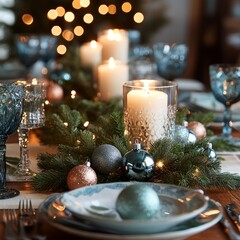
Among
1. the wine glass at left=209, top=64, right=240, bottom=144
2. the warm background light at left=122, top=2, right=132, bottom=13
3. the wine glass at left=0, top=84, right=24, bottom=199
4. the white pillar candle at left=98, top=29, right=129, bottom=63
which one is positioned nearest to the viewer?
the wine glass at left=0, top=84, right=24, bottom=199

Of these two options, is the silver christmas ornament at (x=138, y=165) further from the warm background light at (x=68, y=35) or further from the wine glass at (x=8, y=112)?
the warm background light at (x=68, y=35)

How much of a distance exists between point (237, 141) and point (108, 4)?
9.35ft

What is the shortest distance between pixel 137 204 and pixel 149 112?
15.8 inches

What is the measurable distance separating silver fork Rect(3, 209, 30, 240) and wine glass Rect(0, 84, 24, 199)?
10 cm

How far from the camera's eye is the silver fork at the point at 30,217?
903 millimetres

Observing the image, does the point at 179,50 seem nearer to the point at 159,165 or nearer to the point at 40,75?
the point at 40,75

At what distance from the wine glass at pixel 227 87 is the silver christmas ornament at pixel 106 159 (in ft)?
1.70

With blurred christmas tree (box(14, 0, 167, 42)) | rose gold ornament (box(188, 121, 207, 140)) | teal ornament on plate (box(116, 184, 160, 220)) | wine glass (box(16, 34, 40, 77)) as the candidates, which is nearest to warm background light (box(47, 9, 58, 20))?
blurred christmas tree (box(14, 0, 167, 42))

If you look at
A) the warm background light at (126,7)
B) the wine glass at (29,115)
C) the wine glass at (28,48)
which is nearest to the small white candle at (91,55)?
the wine glass at (28,48)

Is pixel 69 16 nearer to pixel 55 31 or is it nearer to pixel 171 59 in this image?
pixel 55 31

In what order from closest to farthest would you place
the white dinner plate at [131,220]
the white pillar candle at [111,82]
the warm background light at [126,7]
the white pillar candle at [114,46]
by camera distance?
the white dinner plate at [131,220]
the white pillar candle at [111,82]
the white pillar candle at [114,46]
the warm background light at [126,7]

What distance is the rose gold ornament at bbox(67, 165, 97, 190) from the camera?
112 cm

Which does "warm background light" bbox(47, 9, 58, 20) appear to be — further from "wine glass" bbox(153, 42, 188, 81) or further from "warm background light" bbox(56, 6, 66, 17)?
"wine glass" bbox(153, 42, 188, 81)

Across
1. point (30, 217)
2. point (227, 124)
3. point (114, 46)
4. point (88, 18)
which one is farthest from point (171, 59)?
point (88, 18)
